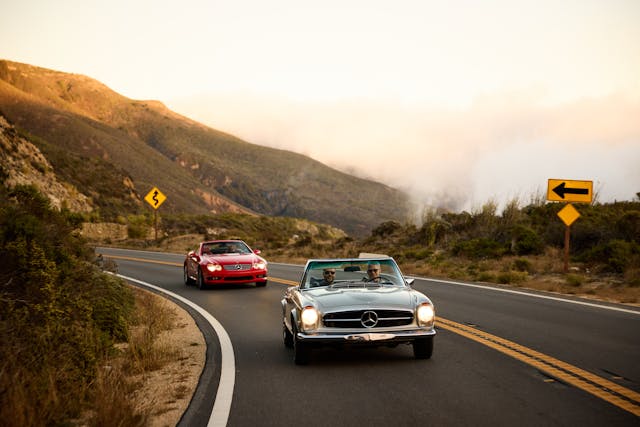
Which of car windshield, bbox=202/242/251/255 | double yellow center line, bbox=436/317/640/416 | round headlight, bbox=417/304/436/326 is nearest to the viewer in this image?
double yellow center line, bbox=436/317/640/416

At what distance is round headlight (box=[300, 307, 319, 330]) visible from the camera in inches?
320

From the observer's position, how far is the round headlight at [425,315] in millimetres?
8206

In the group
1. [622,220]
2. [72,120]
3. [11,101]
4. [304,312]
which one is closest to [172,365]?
[304,312]

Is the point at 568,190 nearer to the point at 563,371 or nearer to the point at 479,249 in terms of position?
the point at 479,249

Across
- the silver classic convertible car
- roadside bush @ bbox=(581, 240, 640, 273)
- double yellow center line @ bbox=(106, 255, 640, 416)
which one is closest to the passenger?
the silver classic convertible car

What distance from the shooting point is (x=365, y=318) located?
810 centimetres

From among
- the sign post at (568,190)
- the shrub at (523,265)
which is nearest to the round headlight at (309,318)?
the sign post at (568,190)

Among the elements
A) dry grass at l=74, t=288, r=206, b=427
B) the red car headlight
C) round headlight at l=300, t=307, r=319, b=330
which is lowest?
dry grass at l=74, t=288, r=206, b=427

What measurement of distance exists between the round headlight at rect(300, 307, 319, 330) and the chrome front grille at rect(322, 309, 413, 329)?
4.2 inches

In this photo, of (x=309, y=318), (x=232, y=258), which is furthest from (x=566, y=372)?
(x=232, y=258)

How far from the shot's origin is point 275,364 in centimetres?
859

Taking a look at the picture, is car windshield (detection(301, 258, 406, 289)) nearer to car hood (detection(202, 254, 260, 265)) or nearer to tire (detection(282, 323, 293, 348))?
tire (detection(282, 323, 293, 348))

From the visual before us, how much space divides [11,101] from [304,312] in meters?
133

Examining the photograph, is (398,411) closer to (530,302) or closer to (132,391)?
(132,391)
